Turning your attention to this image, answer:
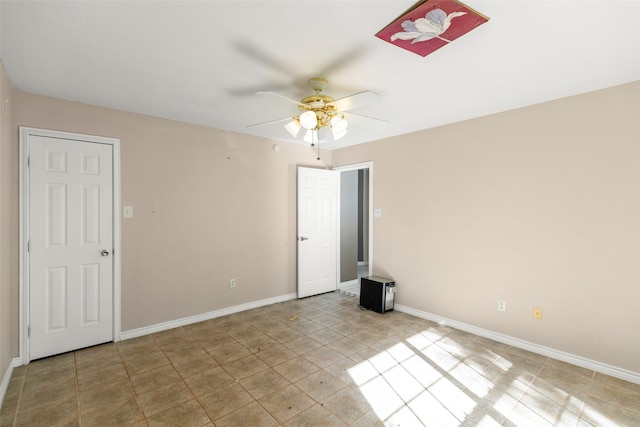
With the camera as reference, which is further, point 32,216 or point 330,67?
point 32,216

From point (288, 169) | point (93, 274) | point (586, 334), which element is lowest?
point (586, 334)

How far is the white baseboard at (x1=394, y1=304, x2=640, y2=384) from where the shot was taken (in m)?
2.45

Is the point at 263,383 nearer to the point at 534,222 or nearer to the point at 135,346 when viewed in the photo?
the point at 135,346

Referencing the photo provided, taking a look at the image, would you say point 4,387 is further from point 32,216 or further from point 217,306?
point 217,306

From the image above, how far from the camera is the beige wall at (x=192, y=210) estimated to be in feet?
10.4

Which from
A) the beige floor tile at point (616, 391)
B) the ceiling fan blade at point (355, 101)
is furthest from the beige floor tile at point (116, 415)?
the beige floor tile at point (616, 391)

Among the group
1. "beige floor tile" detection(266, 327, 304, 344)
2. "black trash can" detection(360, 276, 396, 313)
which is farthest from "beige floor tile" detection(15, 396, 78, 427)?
"black trash can" detection(360, 276, 396, 313)

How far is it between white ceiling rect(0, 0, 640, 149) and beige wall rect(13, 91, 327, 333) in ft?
0.92

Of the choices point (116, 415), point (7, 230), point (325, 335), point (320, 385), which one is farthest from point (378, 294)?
point (7, 230)

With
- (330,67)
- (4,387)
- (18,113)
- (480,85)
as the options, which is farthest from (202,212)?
(480,85)

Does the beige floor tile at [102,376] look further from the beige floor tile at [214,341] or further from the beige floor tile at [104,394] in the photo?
the beige floor tile at [214,341]

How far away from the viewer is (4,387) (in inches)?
88.5

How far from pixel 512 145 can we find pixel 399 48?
6.07 feet

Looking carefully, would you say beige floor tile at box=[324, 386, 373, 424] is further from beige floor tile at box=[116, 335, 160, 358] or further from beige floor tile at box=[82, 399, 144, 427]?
beige floor tile at box=[116, 335, 160, 358]
